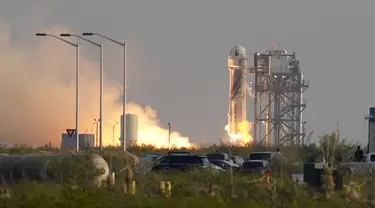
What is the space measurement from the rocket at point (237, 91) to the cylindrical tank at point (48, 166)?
65.7 metres

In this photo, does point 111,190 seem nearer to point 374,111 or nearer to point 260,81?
point 374,111

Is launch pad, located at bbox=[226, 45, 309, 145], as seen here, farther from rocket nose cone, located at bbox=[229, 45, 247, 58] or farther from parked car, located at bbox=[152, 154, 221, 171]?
parked car, located at bbox=[152, 154, 221, 171]

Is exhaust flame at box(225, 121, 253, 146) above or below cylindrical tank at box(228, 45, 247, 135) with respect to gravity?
below

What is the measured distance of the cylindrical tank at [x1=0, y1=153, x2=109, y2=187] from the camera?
3869 centimetres

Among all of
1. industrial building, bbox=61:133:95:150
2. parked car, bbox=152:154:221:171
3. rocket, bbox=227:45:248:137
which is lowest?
parked car, bbox=152:154:221:171

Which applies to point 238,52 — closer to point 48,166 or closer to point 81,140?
point 81,140

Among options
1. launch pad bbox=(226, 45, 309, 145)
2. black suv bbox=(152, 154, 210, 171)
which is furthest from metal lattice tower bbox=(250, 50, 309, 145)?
black suv bbox=(152, 154, 210, 171)

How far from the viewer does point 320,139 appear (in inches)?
2384

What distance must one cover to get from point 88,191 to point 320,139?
1387 inches

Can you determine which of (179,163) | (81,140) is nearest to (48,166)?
(179,163)

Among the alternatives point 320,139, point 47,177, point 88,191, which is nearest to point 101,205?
point 88,191

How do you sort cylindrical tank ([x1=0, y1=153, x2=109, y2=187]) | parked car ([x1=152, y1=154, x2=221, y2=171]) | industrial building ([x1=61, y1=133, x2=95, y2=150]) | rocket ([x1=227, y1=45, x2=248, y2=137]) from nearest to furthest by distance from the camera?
cylindrical tank ([x1=0, y1=153, x2=109, y2=187])
parked car ([x1=152, y1=154, x2=221, y2=171])
industrial building ([x1=61, y1=133, x2=95, y2=150])
rocket ([x1=227, y1=45, x2=248, y2=137])

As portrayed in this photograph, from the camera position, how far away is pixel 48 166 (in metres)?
42.2

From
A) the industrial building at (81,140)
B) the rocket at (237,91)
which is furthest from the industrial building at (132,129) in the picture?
the rocket at (237,91)
